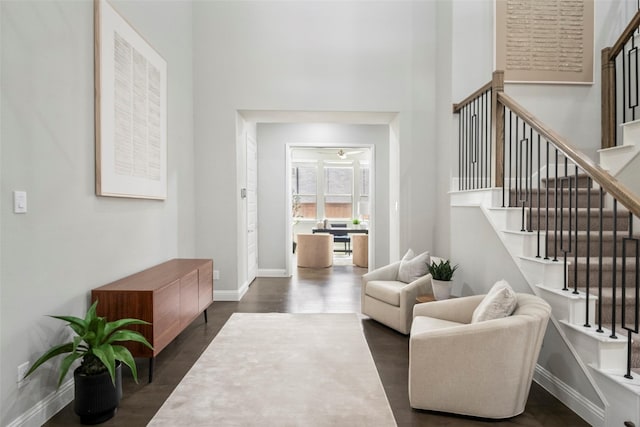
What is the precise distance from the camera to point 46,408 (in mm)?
2209

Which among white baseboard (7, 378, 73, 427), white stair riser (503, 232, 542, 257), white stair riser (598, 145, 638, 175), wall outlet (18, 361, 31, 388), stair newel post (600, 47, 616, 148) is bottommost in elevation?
white baseboard (7, 378, 73, 427)

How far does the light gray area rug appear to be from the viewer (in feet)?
7.29

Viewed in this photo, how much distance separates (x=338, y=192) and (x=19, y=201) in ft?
30.2

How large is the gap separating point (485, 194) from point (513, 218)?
46cm

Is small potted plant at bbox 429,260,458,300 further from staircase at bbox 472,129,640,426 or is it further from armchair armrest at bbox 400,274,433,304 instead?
staircase at bbox 472,129,640,426

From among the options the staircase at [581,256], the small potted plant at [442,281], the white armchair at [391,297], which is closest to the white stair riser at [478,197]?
the staircase at [581,256]

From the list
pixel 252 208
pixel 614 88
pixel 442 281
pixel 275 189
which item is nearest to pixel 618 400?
pixel 442 281

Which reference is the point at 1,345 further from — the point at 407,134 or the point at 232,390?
the point at 407,134

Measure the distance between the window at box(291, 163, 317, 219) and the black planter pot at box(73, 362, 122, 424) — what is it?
28.4ft

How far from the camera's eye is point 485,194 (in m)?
3.43

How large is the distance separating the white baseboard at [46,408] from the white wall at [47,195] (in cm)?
4

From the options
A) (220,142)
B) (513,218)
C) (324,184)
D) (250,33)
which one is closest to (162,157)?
(220,142)

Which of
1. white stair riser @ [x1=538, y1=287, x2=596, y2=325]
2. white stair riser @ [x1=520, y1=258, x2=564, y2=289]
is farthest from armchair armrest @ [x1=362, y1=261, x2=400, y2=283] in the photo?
white stair riser @ [x1=538, y1=287, x2=596, y2=325]

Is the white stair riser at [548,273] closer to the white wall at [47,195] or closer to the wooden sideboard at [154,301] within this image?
the wooden sideboard at [154,301]
